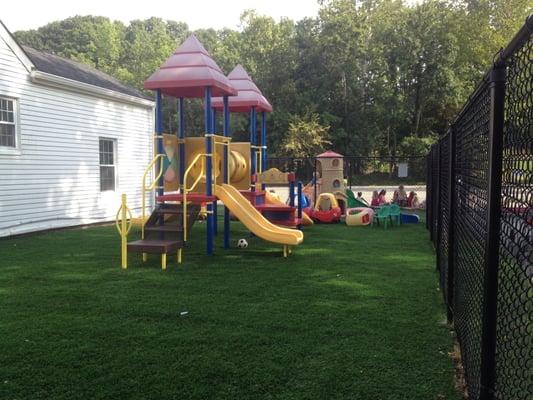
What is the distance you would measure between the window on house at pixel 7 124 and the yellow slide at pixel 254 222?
17.7 ft

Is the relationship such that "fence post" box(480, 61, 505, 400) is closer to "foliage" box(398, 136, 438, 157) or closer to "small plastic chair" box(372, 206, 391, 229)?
"small plastic chair" box(372, 206, 391, 229)

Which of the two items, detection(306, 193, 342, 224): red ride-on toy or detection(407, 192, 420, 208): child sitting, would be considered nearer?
detection(306, 193, 342, 224): red ride-on toy

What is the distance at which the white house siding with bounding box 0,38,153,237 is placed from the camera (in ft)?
35.6

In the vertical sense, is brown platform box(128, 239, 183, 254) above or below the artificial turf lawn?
above

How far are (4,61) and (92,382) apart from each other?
9660mm

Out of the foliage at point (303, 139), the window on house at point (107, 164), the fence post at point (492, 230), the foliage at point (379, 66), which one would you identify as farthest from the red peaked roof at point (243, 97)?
the foliage at point (379, 66)

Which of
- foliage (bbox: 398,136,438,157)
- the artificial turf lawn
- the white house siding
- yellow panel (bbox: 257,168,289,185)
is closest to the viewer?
the artificial turf lawn

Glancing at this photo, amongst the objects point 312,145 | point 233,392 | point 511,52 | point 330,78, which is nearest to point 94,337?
point 233,392

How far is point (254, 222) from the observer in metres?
8.53

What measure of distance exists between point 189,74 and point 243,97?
11.6 ft

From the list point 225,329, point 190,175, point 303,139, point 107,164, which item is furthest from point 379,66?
point 225,329

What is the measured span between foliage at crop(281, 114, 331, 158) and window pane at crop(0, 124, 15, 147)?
→ 25.2 meters

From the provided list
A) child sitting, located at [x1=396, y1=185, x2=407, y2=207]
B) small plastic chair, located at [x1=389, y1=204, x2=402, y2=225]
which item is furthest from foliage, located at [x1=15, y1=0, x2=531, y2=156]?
small plastic chair, located at [x1=389, y1=204, x2=402, y2=225]

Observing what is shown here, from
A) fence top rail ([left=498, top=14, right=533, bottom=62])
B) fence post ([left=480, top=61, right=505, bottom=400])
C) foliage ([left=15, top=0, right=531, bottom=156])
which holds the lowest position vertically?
fence post ([left=480, top=61, right=505, bottom=400])
